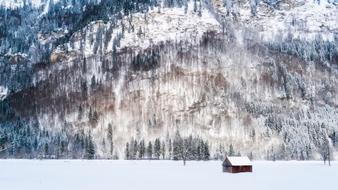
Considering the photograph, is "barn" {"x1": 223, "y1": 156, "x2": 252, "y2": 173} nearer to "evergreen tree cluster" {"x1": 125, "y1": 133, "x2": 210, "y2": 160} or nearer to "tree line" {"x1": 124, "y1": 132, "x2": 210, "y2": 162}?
"tree line" {"x1": 124, "y1": 132, "x2": 210, "y2": 162}

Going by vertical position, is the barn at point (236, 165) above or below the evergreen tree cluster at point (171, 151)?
above

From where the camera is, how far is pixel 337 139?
6885 inches

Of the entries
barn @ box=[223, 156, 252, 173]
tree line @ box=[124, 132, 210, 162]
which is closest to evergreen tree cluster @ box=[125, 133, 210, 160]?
tree line @ box=[124, 132, 210, 162]

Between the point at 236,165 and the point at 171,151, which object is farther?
the point at 171,151

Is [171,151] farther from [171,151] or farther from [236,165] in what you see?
[236,165]

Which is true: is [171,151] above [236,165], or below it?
below

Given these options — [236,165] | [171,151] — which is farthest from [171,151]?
[236,165]

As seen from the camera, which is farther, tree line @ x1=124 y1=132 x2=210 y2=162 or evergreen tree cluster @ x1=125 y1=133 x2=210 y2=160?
tree line @ x1=124 y1=132 x2=210 y2=162

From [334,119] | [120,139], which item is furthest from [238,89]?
[120,139]

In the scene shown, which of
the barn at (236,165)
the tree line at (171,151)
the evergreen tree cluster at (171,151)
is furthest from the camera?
the tree line at (171,151)

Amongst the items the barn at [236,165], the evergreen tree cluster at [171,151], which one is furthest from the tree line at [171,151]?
the barn at [236,165]

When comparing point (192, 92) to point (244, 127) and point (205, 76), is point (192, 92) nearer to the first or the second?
point (205, 76)

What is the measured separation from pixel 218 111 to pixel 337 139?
4125 cm

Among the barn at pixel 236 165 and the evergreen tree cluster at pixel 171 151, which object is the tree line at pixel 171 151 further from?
the barn at pixel 236 165
